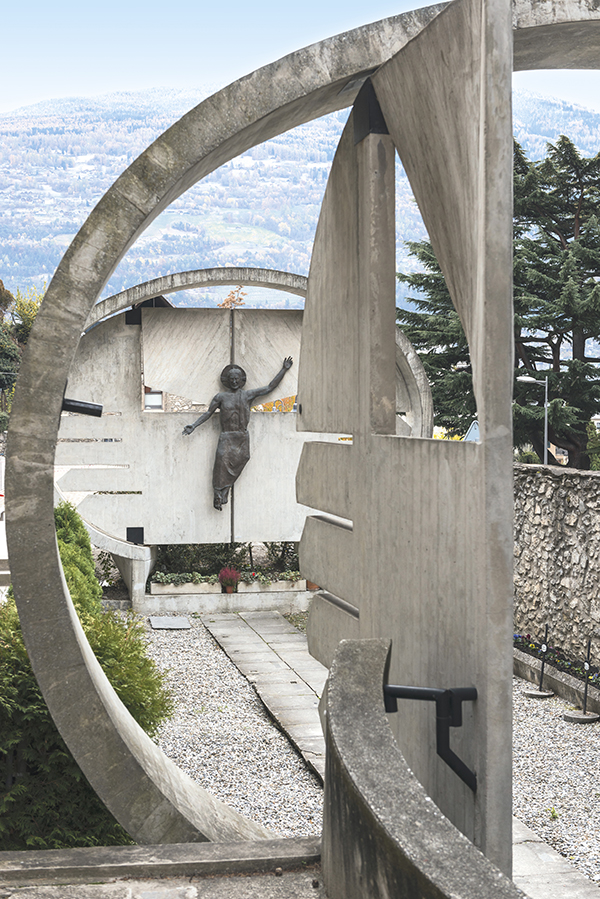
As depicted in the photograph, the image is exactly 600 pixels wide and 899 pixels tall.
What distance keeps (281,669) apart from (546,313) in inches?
723

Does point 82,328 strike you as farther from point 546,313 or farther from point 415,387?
point 546,313

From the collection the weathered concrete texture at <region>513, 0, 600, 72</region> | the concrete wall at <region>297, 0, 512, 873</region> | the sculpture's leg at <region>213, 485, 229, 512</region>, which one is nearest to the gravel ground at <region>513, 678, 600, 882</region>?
the concrete wall at <region>297, 0, 512, 873</region>

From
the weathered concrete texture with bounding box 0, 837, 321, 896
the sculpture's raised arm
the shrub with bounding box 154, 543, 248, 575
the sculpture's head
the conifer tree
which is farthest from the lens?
the conifer tree

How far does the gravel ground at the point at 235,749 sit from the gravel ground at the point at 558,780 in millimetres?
1524

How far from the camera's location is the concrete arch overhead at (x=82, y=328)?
3451mm

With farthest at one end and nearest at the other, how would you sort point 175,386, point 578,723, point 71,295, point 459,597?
point 175,386 < point 578,723 < point 71,295 < point 459,597

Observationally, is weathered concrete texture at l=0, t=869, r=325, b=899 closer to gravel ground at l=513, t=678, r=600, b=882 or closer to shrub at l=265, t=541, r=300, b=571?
gravel ground at l=513, t=678, r=600, b=882

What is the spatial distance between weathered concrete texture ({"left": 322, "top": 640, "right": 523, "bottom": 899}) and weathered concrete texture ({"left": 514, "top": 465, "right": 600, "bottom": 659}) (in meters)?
6.17

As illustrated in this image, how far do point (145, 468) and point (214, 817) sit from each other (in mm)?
10020

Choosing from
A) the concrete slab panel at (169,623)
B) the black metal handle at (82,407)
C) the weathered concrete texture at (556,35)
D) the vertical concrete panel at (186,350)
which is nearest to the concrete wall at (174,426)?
the vertical concrete panel at (186,350)

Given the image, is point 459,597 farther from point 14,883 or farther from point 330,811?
point 14,883

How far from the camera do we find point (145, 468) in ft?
44.9

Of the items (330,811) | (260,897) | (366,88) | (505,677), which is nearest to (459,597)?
(505,677)

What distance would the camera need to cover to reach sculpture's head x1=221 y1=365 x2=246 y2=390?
1355 centimetres
